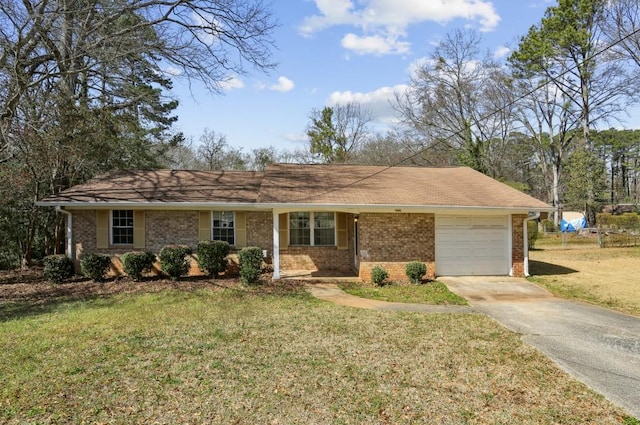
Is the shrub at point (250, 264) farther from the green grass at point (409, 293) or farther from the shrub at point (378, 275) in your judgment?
the shrub at point (378, 275)

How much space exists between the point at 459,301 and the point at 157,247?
31.9ft

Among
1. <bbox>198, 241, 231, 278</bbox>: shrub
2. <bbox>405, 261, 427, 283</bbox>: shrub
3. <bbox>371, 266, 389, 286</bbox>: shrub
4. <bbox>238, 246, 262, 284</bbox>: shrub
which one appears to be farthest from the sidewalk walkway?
<bbox>198, 241, 231, 278</bbox>: shrub

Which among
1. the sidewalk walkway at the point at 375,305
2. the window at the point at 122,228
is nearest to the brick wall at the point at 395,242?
the sidewalk walkway at the point at 375,305

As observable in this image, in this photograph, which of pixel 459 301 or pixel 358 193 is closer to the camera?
pixel 459 301

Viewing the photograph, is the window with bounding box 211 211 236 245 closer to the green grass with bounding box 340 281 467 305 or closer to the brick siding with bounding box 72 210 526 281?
the brick siding with bounding box 72 210 526 281

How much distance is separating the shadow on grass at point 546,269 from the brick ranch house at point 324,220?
1614 millimetres

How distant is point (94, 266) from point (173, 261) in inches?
95.2

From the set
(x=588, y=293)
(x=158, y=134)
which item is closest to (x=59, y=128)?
(x=158, y=134)

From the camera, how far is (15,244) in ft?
52.0

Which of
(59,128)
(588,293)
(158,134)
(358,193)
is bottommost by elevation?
(588,293)

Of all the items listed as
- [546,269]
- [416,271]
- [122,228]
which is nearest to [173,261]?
[122,228]

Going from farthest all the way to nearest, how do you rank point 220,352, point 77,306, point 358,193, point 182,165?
point 182,165 → point 358,193 → point 77,306 → point 220,352

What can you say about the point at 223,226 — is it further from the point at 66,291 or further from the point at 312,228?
Answer: the point at 66,291

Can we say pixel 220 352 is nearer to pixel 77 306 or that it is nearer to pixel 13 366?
pixel 13 366
